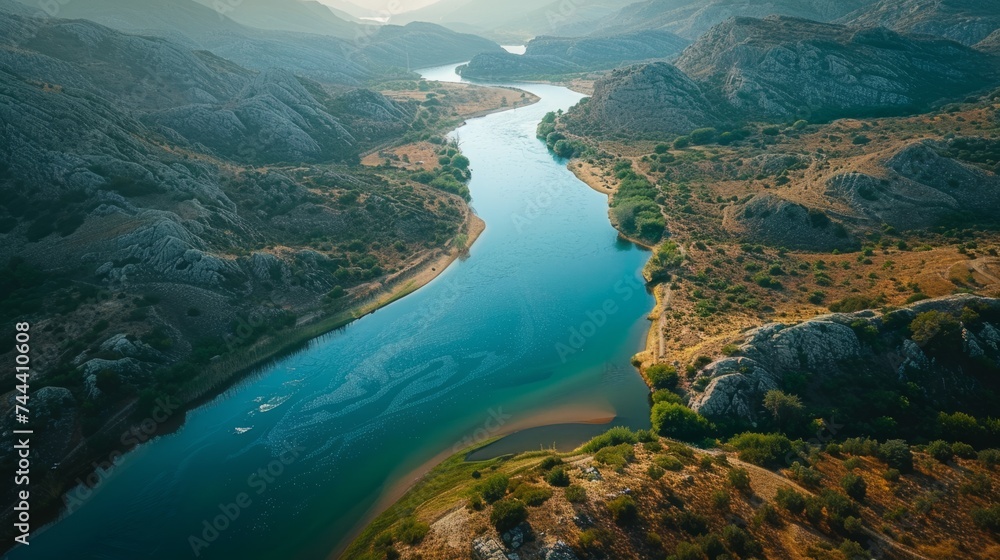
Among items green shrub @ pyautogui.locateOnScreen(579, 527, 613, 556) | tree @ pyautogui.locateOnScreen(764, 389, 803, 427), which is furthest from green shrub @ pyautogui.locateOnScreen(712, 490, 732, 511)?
tree @ pyautogui.locateOnScreen(764, 389, 803, 427)

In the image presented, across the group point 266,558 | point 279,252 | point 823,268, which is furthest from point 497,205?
point 266,558

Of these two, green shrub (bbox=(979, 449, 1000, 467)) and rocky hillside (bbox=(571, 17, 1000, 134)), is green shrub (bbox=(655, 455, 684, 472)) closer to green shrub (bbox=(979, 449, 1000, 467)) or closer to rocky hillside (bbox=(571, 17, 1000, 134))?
green shrub (bbox=(979, 449, 1000, 467))

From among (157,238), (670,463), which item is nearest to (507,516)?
(670,463)

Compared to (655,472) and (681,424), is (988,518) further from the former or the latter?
(655,472)

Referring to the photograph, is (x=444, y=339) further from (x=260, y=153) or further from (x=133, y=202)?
(x=260, y=153)

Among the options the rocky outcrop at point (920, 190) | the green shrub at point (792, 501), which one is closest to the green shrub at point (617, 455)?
the green shrub at point (792, 501)

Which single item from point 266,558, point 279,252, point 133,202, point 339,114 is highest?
point 339,114
